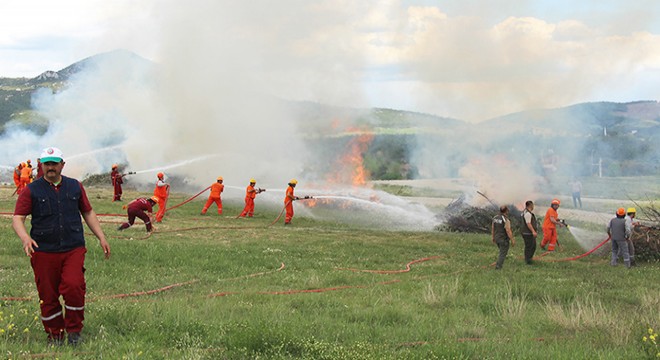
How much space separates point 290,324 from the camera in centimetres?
773

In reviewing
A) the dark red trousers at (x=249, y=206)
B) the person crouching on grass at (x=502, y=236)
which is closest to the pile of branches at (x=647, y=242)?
the person crouching on grass at (x=502, y=236)

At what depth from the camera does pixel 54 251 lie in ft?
22.1

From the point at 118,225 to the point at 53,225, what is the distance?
14386mm

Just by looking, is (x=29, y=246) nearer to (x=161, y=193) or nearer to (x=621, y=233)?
(x=621, y=233)

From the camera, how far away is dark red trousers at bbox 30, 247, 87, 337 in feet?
21.7

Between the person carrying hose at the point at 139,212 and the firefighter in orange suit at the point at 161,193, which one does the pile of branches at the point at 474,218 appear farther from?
the person carrying hose at the point at 139,212

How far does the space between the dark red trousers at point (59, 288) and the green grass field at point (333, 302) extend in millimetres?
252

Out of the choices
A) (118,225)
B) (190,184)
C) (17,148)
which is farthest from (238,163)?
(17,148)

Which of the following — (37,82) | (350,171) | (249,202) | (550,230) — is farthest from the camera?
(37,82)

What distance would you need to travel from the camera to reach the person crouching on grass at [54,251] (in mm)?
6633

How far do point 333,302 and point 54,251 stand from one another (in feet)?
14.4

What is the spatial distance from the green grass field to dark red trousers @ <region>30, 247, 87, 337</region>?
252mm

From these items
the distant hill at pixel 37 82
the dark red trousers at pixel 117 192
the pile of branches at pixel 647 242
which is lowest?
the pile of branches at pixel 647 242

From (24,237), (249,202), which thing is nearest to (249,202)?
(249,202)
